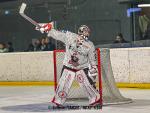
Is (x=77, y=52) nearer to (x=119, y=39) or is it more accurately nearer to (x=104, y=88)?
(x=104, y=88)

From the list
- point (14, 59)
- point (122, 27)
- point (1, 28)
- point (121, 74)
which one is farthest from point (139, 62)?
point (1, 28)

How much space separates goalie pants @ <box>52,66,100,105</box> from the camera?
11.4 m

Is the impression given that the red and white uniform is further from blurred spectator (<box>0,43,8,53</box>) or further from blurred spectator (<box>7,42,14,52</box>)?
blurred spectator (<box>0,43,8,53</box>)

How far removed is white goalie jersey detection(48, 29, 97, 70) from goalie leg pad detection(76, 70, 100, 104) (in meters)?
0.16

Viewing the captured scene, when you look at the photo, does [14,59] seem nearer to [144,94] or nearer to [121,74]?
[121,74]

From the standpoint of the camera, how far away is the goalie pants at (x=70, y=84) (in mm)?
11383

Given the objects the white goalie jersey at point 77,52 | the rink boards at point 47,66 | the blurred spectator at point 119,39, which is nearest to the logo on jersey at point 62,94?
the white goalie jersey at point 77,52

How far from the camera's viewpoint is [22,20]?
71.8 feet

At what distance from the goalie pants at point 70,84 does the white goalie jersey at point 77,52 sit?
127 millimetres

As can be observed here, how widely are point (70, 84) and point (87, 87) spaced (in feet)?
1.10

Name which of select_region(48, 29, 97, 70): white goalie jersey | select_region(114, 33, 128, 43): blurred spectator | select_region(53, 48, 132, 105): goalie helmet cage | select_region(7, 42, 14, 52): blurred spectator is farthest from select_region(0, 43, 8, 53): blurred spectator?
select_region(48, 29, 97, 70): white goalie jersey

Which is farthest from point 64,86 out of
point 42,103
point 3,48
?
point 3,48

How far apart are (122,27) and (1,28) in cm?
585

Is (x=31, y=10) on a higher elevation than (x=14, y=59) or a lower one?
higher
